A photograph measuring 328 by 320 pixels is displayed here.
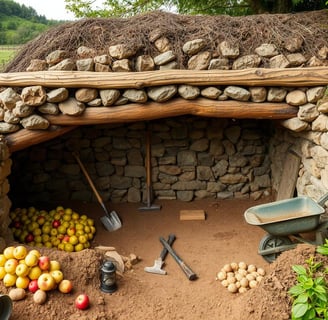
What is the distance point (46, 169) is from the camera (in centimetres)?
612

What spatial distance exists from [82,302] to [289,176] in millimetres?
3447

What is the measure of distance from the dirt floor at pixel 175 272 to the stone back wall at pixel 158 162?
0.29 m

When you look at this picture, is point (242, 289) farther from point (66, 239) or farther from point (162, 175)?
point (162, 175)

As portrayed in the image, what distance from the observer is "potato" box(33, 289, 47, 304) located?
10.3ft

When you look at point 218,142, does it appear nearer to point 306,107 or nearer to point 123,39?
point 306,107

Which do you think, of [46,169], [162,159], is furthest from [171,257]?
[46,169]

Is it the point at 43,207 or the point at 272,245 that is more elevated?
the point at 272,245

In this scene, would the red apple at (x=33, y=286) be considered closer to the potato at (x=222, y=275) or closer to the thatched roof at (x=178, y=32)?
the potato at (x=222, y=275)

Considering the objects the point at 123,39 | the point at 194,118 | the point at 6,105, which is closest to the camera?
the point at 6,105

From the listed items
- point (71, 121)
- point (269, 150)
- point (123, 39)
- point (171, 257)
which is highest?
point (123, 39)

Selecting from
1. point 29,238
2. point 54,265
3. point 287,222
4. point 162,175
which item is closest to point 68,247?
point 29,238

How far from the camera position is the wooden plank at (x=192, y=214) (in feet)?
18.7

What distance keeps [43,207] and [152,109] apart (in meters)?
3.02

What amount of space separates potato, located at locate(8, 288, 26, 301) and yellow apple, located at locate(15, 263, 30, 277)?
0.43ft
